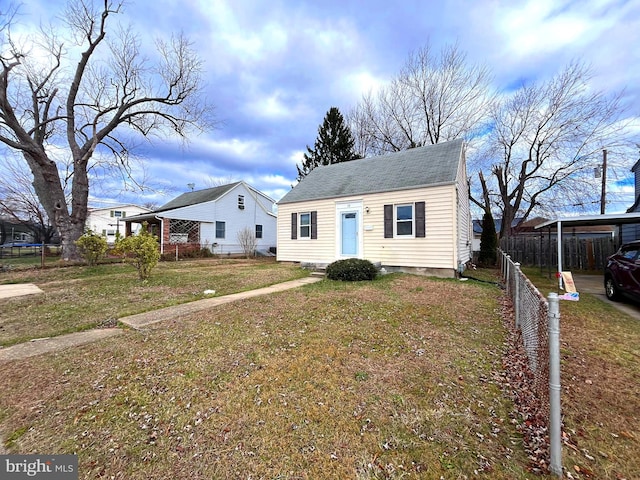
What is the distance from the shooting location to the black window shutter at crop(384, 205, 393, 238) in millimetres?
10828

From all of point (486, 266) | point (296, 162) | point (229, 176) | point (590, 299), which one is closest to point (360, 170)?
point (486, 266)

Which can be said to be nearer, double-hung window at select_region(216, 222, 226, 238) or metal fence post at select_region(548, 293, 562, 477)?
metal fence post at select_region(548, 293, 562, 477)

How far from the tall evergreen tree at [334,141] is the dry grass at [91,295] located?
1807 cm

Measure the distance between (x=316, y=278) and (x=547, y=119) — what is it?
16.5 m

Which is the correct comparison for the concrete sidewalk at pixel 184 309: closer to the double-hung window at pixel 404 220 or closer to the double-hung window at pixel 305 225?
the double-hung window at pixel 404 220

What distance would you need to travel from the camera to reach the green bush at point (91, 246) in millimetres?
11203

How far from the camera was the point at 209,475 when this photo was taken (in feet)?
6.12

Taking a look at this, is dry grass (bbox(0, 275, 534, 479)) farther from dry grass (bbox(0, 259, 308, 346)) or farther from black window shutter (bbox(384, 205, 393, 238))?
black window shutter (bbox(384, 205, 393, 238))

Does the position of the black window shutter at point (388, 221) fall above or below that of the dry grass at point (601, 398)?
above

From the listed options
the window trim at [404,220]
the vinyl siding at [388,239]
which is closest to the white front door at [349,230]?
the vinyl siding at [388,239]

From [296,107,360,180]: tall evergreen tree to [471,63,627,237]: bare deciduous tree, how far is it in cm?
1105

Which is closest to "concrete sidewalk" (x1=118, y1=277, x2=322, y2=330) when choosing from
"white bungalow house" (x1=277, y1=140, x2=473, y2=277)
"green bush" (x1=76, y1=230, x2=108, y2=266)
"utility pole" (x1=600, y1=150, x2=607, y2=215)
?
"white bungalow house" (x1=277, y1=140, x2=473, y2=277)

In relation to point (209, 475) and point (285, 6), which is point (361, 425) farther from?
point (285, 6)

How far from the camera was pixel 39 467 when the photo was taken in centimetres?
199
